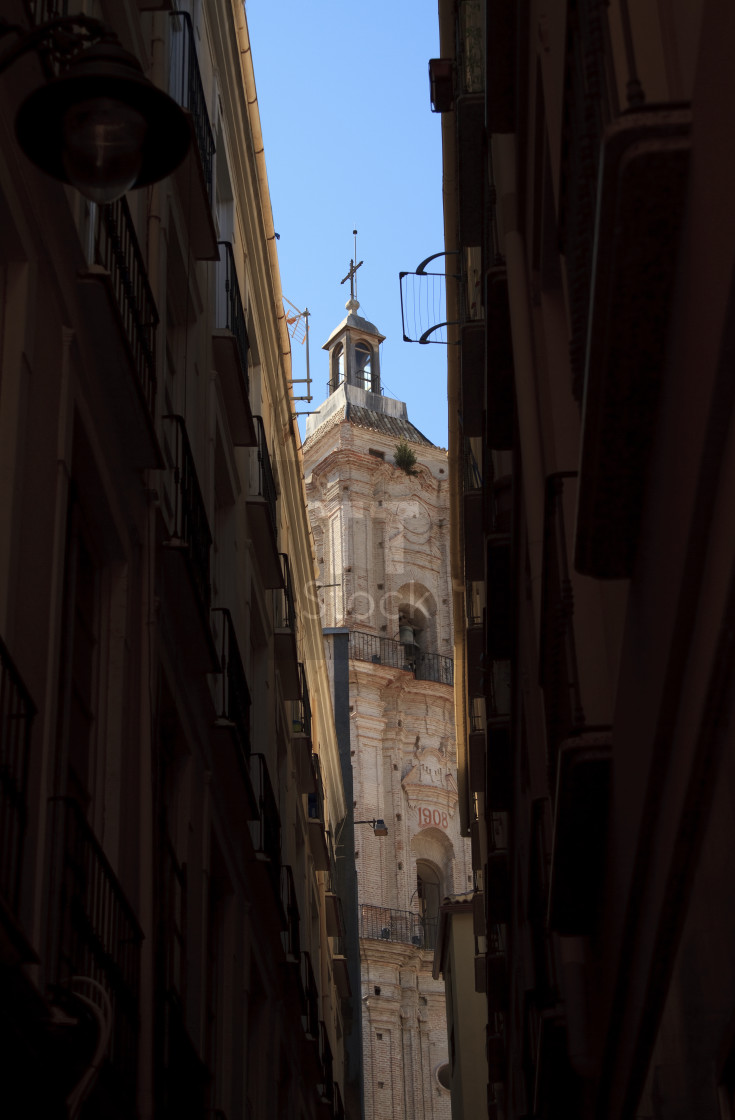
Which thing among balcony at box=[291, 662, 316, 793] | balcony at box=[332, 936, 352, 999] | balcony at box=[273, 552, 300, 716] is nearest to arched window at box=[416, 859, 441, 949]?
balcony at box=[332, 936, 352, 999]

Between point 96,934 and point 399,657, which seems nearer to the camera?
point 96,934

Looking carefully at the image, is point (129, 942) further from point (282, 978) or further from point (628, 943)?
point (282, 978)

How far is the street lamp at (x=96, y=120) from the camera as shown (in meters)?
4.76

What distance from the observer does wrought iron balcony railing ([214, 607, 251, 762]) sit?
1180 centimetres

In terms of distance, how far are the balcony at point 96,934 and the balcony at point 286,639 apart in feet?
29.2

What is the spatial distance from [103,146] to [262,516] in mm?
9999

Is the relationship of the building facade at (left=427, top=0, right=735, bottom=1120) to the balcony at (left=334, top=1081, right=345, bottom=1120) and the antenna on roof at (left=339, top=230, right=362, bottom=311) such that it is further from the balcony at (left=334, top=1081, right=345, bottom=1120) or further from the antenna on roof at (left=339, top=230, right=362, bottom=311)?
the antenna on roof at (left=339, top=230, right=362, bottom=311)

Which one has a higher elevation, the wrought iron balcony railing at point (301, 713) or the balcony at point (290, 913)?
the wrought iron balcony railing at point (301, 713)

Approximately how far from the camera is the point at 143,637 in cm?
823

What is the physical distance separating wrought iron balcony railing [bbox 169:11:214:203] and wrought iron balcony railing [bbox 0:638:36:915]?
6.42 m

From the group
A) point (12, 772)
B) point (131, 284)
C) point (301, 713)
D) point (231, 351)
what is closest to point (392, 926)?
point (301, 713)

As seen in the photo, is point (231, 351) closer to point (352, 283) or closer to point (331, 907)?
point (331, 907)

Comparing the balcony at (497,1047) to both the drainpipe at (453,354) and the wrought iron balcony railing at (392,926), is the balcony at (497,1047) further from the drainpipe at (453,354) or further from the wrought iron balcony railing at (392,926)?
the wrought iron balcony railing at (392,926)

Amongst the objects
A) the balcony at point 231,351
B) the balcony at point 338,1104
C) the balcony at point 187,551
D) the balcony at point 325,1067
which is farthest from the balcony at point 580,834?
the balcony at point 338,1104
